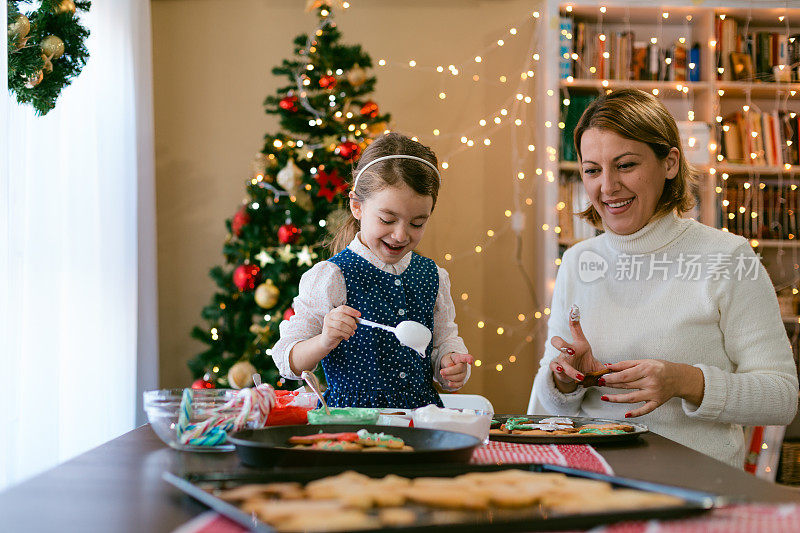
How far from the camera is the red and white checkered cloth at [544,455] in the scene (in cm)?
96

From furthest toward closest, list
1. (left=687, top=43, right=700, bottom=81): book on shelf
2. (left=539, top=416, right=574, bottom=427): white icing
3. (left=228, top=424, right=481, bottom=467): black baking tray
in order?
(left=687, top=43, right=700, bottom=81): book on shelf
(left=539, top=416, right=574, bottom=427): white icing
(left=228, top=424, right=481, bottom=467): black baking tray

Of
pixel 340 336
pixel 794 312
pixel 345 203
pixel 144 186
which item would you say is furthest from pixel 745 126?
pixel 340 336

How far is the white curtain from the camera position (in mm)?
2543

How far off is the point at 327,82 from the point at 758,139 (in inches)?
82.8

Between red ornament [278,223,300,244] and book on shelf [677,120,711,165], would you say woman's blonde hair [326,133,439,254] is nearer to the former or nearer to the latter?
red ornament [278,223,300,244]

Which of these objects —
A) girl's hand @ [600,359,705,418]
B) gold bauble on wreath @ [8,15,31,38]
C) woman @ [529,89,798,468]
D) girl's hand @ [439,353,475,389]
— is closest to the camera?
girl's hand @ [600,359,705,418]

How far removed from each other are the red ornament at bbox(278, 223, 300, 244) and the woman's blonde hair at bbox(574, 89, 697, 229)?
178 cm

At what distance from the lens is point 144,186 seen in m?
3.72

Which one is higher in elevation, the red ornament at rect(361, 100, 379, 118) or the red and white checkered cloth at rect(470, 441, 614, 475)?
the red ornament at rect(361, 100, 379, 118)

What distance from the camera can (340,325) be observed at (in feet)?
4.81

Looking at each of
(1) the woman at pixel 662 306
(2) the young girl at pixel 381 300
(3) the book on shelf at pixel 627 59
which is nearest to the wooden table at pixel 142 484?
(1) the woman at pixel 662 306

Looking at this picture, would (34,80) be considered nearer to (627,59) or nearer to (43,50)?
(43,50)

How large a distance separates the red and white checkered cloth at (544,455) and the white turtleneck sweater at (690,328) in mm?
474

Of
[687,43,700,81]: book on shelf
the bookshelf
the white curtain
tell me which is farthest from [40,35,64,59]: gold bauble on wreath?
[687,43,700,81]: book on shelf
